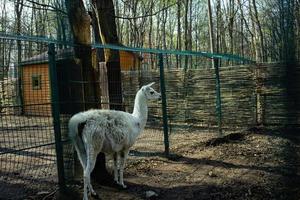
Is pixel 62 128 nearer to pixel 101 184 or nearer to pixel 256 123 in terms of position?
pixel 101 184

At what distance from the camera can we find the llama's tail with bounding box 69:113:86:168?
16.2 ft

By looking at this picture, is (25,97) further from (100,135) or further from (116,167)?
(116,167)

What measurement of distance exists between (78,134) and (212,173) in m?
2.37

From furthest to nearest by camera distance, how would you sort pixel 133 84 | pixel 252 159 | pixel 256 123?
pixel 133 84
pixel 256 123
pixel 252 159

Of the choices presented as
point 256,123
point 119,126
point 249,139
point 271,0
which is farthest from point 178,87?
point 271,0

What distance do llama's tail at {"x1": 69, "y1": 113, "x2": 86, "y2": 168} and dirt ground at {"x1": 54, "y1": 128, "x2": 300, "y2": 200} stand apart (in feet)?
1.66

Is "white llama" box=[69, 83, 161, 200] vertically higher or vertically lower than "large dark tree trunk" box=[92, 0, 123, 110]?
lower

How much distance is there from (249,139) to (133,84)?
4104 millimetres

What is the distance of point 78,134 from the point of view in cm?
502

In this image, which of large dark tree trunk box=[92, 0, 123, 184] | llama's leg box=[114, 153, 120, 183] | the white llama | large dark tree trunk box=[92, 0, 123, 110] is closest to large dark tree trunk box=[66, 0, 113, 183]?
large dark tree trunk box=[92, 0, 123, 184]

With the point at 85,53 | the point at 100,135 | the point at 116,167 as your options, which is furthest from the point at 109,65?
the point at 100,135

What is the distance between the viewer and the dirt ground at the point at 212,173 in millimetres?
5020

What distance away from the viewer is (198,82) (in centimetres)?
1141

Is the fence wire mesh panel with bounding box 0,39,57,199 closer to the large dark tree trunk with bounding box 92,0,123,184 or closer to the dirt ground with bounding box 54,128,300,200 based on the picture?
the large dark tree trunk with bounding box 92,0,123,184
